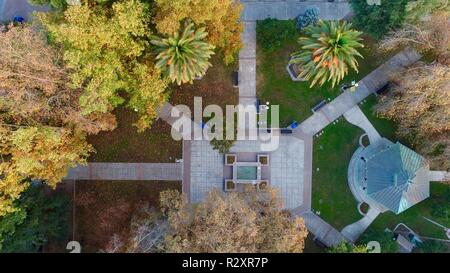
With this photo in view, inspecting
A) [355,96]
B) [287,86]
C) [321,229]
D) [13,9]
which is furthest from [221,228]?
[13,9]

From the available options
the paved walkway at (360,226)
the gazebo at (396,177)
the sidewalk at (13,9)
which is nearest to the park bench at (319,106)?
the gazebo at (396,177)

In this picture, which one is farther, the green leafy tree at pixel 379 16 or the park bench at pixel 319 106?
the park bench at pixel 319 106

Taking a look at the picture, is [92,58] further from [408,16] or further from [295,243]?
[408,16]

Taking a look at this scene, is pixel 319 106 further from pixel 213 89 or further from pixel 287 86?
pixel 213 89

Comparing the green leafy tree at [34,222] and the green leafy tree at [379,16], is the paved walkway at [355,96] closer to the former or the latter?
the green leafy tree at [379,16]

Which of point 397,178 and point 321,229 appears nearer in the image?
point 397,178

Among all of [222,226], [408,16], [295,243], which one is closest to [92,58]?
[222,226]
